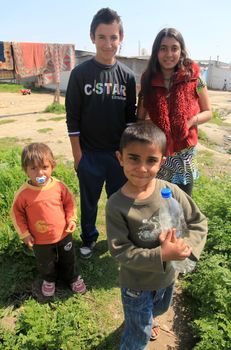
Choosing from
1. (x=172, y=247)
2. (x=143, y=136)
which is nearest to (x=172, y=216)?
(x=172, y=247)

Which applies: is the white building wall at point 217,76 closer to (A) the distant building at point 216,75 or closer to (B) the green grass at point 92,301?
(A) the distant building at point 216,75

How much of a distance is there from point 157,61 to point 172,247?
1.73 m

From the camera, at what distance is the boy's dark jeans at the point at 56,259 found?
2.82 metres

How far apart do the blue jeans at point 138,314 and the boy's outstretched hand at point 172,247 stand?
0.46 meters

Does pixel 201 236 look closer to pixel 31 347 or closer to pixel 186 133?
pixel 186 133

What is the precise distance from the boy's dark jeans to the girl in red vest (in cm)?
126

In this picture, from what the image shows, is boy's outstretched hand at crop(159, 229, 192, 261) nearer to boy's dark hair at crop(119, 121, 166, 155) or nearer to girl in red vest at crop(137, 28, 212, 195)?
boy's dark hair at crop(119, 121, 166, 155)

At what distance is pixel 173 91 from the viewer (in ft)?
8.87

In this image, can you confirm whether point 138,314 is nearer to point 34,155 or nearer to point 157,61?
point 34,155

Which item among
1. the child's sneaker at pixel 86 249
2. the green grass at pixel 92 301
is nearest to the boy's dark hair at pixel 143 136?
the green grass at pixel 92 301

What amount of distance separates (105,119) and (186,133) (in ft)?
2.48

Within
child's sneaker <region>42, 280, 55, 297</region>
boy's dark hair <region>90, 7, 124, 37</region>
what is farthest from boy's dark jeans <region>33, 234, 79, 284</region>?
boy's dark hair <region>90, 7, 124, 37</region>

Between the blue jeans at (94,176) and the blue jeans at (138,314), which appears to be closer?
the blue jeans at (138,314)

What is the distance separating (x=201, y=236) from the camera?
1927mm
